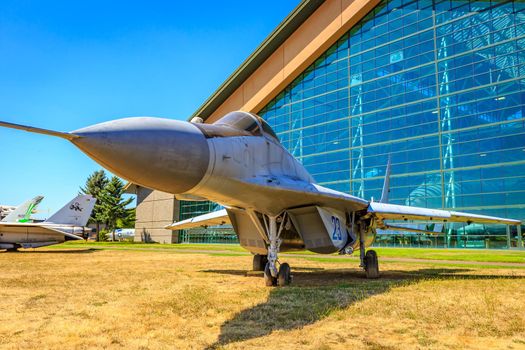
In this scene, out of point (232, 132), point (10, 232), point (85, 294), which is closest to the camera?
point (232, 132)

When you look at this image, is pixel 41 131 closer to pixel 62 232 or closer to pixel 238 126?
pixel 238 126

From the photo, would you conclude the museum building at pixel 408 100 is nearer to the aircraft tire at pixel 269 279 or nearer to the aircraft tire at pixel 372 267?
the aircraft tire at pixel 372 267

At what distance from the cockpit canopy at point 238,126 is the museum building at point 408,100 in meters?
24.8

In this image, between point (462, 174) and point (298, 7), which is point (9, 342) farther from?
point (298, 7)

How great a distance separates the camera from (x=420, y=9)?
1266 inches

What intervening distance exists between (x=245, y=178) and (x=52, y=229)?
2421cm

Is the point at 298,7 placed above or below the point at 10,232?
above

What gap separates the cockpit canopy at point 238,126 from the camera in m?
6.40

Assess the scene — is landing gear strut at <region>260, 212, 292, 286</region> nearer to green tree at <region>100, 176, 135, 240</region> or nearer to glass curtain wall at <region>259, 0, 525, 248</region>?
glass curtain wall at <region>259, 0, 525, 248</region>

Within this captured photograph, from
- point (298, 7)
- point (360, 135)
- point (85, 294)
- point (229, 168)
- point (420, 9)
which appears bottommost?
point (85, 294)

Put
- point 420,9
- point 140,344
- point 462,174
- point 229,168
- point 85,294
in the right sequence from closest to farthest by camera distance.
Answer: point 140,344 < point 229,168 < point 85,294 < point 462,174 < point 420,9

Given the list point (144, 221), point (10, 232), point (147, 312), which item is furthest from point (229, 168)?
point (144, 221)

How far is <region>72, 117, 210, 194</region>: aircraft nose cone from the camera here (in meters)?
4.32

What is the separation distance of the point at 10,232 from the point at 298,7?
30904mm
